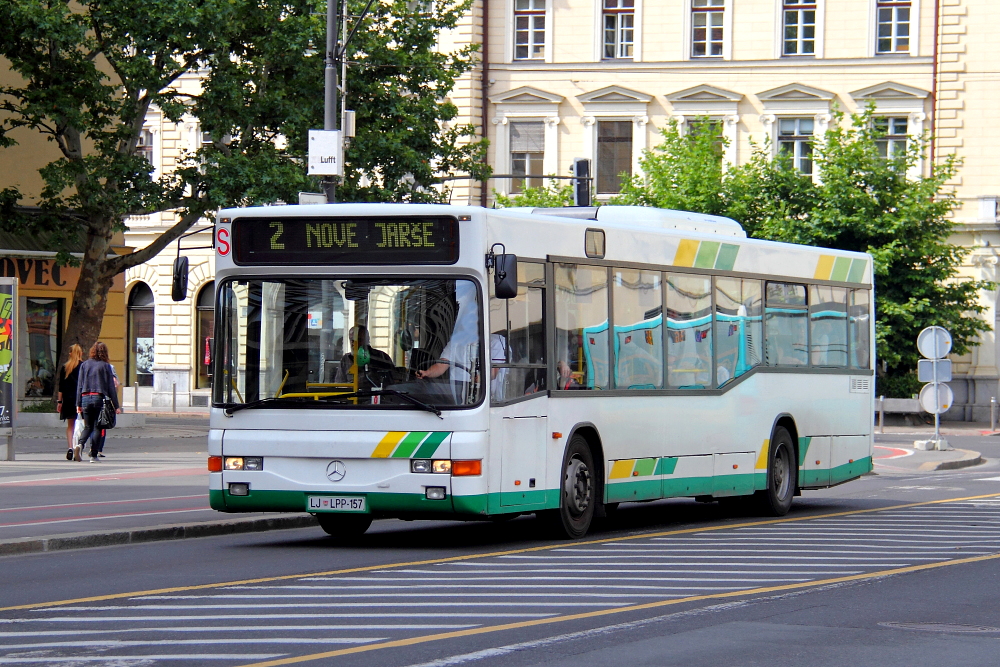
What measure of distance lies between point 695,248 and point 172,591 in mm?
7219

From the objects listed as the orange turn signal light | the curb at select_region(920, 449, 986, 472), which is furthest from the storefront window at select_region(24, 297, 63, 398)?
the orange turn signal light

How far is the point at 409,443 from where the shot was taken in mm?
12617

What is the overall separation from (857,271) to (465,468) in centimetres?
831

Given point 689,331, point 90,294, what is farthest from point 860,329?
point 90,294

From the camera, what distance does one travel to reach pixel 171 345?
5234cm

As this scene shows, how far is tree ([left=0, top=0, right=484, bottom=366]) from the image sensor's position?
96.9 ft

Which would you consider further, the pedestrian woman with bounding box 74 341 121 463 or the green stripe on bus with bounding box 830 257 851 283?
the pedestrian woman with bounding box 74 341 121 463

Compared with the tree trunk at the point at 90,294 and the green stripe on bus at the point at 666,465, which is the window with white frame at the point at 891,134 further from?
the green stripe on bus at the point at 666,465

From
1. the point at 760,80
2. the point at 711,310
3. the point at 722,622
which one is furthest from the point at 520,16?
the point at 722,622

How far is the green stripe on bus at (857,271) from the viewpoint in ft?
62.7

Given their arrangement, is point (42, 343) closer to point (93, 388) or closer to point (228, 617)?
point (93, 388)

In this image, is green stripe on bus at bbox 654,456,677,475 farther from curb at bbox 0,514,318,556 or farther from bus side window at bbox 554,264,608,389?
curb at bbox 0,514,318,556

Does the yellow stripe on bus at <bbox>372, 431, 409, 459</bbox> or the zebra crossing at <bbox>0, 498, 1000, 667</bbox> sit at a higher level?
the yellow stripe on bus at <bbox>372, 431, 409, 459</bbox>

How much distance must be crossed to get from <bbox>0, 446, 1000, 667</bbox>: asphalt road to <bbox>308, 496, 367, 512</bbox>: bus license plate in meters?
0.37
